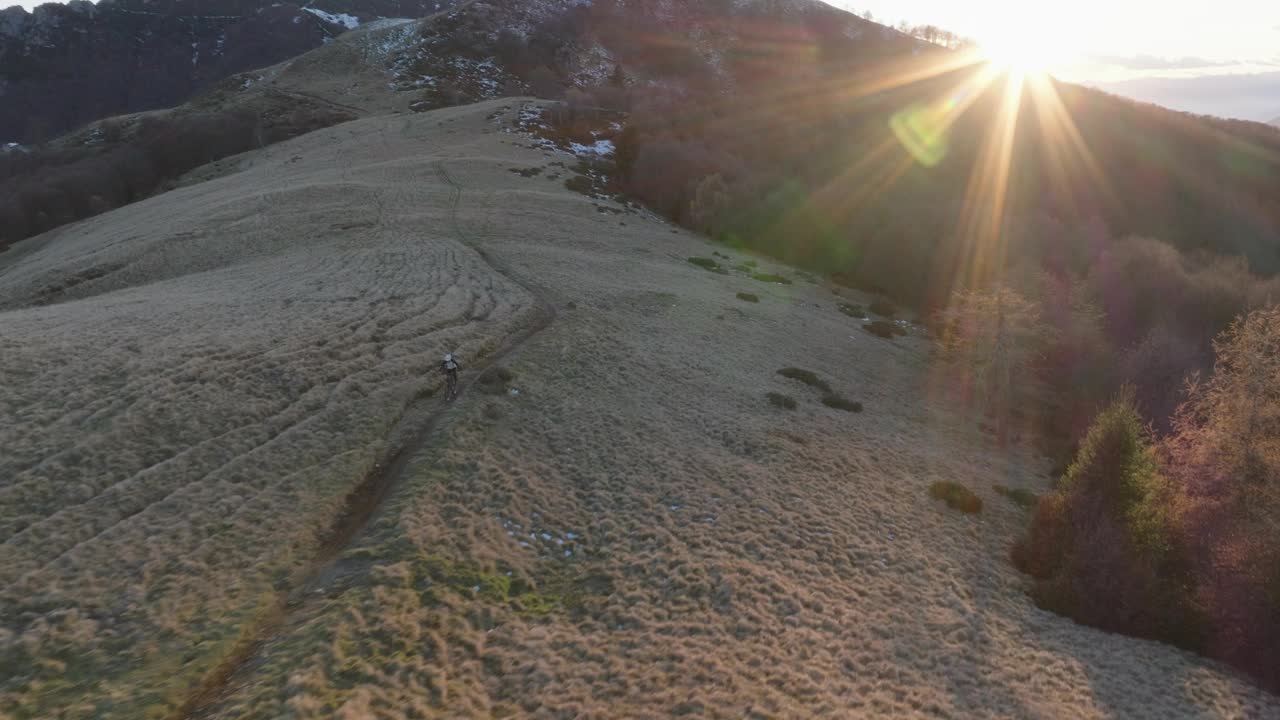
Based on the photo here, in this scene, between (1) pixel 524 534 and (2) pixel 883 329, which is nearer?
(1) pixel 524 534

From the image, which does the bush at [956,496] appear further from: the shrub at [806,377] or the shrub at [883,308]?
the shrub at [883,308]

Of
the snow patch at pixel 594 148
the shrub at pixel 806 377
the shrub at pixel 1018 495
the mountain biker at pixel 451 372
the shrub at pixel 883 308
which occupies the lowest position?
the shrub at pixel 1018 495

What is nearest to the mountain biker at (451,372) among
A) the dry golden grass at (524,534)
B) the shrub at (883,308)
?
the dry golden grass at (524,534)

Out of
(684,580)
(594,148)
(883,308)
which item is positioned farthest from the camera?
(594,148)

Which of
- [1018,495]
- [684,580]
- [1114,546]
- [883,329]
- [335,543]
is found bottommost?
[1018,495]

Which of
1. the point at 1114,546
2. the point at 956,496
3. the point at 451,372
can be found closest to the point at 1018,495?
the point at 956,496

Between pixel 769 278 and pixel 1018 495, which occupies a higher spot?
pixel 769 278

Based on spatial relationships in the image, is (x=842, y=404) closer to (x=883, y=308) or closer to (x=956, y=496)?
(x=956, y=496)
